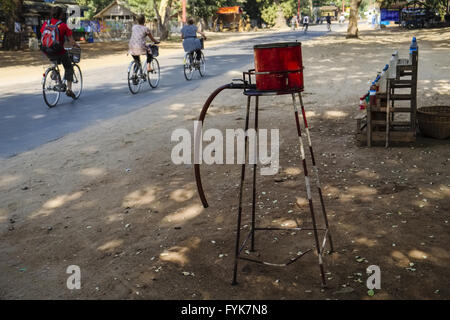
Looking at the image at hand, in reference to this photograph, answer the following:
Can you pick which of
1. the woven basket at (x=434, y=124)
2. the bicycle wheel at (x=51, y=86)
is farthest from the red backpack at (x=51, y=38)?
the woven basket at (x=434, y=124)

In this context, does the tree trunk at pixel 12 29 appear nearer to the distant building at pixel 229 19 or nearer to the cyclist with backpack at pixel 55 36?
the cyclist with backpack at pixel 55 36

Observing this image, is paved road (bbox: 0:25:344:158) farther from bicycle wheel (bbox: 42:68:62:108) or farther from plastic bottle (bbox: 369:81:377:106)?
plastic bottle (bbox: 369:81:377:106)

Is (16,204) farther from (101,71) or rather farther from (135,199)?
(101,71)

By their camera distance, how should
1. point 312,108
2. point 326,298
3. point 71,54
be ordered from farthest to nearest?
point 71,54
point 312,108
point 326,298

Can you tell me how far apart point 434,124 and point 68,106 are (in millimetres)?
8061

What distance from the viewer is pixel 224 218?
4.99 meters

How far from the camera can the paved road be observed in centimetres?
905

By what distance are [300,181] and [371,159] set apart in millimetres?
1300

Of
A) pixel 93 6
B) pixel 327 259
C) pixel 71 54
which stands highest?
pixel 93 6

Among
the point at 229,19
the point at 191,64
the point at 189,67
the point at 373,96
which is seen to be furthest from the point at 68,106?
the point at 229,19

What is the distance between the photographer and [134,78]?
44.6 feet

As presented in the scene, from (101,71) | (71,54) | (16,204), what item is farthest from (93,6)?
(16,204)

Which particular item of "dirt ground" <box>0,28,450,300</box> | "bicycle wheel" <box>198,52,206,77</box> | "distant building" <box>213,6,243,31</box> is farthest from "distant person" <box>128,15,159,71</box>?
"distant building" <box>213,6,243,31</box>

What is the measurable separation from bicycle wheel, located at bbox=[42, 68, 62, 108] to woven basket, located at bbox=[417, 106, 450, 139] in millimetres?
7957
